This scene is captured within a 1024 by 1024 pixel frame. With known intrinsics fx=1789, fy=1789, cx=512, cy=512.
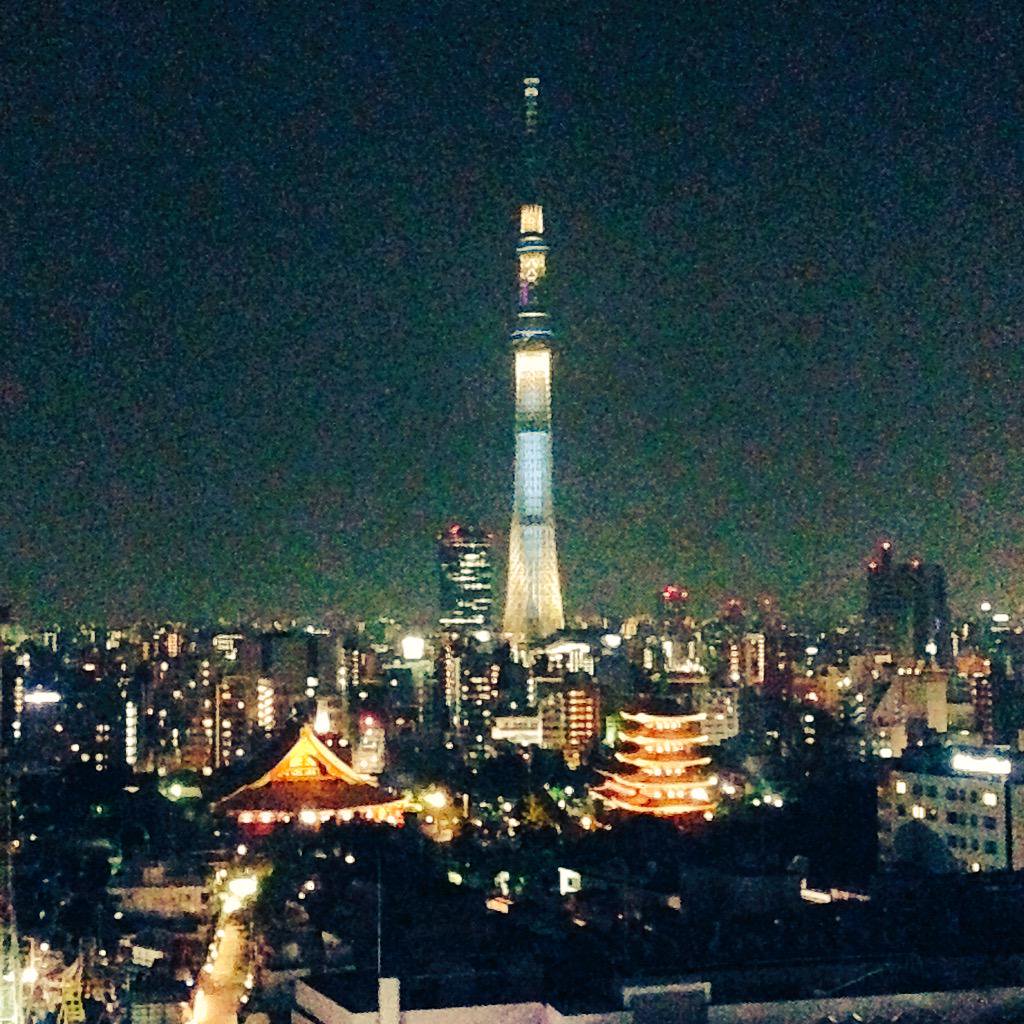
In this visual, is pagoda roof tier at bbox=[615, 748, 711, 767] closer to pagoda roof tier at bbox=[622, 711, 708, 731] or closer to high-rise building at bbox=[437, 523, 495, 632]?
pagoda roof tier at bbox=[622, 711, 708, 731]

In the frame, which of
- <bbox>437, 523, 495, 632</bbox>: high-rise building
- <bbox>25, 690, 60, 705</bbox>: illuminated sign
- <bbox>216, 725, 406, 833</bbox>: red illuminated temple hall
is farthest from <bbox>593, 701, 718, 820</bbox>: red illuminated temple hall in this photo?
<bbox>437, 523, 495, 632</bbox>: high-rise building

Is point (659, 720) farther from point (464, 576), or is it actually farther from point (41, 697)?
point (464, 576)

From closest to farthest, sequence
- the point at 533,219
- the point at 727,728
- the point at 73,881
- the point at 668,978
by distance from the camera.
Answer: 1. the point at 668,978
2. the point at 73,881
3. the point at 727,728
4. the point at 533,219

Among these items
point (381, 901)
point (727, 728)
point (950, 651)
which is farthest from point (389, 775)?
point (950, 651)

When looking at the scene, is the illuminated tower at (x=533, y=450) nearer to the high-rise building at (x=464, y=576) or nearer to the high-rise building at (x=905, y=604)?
the high-rise building at (x=905, y=604)

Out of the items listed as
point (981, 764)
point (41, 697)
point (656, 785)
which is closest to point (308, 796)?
point (656, 785)

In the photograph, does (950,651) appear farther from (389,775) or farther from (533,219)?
(389,775)

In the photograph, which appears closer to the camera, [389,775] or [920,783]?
[920,783]
